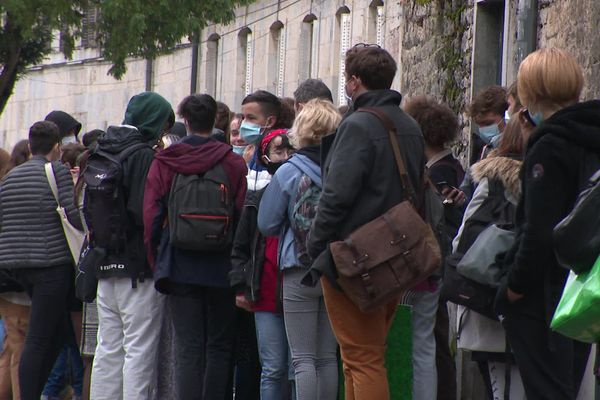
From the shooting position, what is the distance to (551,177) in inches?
230

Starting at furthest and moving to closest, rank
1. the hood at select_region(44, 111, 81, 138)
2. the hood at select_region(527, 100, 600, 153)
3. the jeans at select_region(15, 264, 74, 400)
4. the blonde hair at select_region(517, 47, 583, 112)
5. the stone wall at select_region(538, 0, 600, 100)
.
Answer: the hood at select_region(44, 111, 81, 138)
the jeans at select_region(15, 264, 74, 400)
the stone wall at select_region(538, 0, 600, 100)
the blonde hair at select_region(517, 47, 583, 112)
the hood at select_region(527, 100, 600, 153)

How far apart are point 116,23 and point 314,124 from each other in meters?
16.5

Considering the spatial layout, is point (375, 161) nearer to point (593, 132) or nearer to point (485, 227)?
point (485, 227)

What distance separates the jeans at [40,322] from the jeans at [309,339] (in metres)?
2.21

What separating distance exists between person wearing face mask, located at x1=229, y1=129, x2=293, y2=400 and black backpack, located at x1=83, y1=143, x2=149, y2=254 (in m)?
0.93

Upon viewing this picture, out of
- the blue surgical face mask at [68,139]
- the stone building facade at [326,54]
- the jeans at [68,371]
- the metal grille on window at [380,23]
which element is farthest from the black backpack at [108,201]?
the metal grille on window at [380,23]

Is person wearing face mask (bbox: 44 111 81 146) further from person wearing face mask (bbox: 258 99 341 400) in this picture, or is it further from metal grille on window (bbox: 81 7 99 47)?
metal grille on window (bbox: 81 7 99 47)

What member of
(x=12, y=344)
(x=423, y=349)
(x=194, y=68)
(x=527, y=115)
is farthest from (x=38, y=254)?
(x=194, y=68)

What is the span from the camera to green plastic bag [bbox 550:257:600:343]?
498 centimetres

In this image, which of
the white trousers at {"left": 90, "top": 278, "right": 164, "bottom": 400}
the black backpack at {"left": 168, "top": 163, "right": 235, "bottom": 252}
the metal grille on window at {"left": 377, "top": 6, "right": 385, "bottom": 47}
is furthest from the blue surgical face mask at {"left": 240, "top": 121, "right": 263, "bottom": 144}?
the metal grille on window at {"left": 377, "top": 6, "right": 385, "bottom": 47}

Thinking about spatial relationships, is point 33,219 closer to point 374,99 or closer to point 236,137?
point 236,137

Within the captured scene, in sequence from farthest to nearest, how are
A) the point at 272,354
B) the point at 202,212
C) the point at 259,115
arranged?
the point at 259,115
the point at 202,212
the point at 272,354

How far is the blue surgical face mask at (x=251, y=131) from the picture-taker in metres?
8.85

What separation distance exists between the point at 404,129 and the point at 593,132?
64.7 inches
